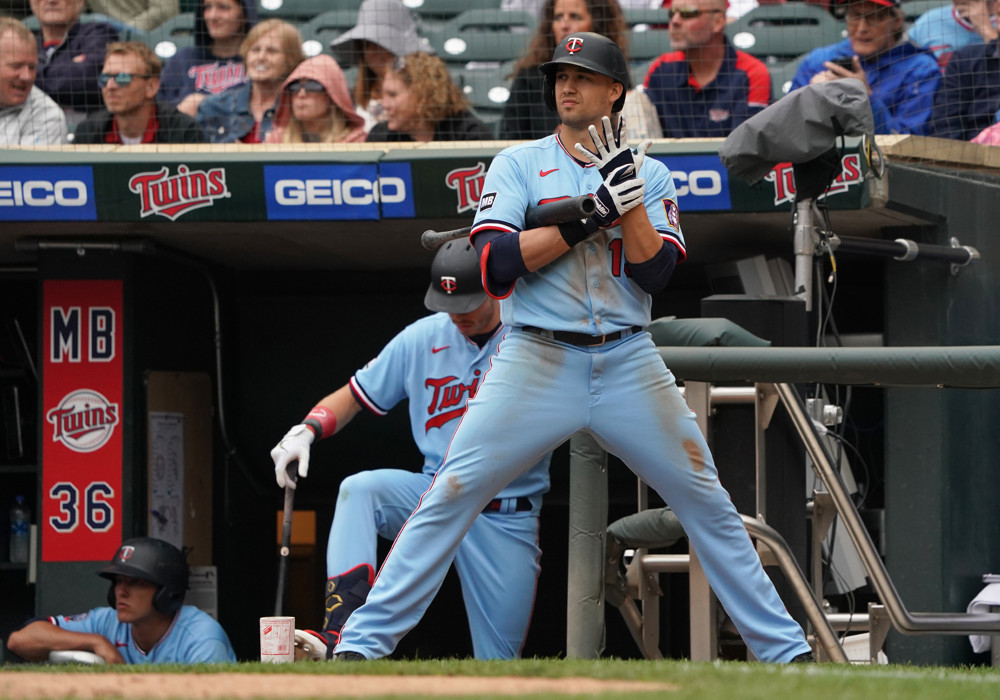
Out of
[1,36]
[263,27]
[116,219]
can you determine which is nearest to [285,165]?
[116,219]

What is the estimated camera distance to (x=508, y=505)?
434 cm

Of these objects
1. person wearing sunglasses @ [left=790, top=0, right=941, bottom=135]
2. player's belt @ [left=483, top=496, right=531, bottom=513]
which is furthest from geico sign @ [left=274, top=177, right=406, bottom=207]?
person wearing sunglasses @ [left=790, top=0, right=941, bottom=135]

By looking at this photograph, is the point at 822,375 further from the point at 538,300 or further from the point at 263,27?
the point at 263,27

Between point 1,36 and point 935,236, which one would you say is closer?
point 935,236

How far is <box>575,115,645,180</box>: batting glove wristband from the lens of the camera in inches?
122

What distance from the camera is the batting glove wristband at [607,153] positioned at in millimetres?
3088

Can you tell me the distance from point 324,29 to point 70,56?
4.61ft

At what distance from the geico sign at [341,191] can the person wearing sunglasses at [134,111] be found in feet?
3.03

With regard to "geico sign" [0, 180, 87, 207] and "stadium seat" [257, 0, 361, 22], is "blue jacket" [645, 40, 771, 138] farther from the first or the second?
"geico sign" [0, 180, 87, 207]

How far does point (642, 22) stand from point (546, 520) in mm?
2644

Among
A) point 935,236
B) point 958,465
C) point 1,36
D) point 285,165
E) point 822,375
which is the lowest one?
point 958,465

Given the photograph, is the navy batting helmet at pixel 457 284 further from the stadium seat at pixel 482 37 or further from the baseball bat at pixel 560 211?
the stadium seat at pixel 482 37

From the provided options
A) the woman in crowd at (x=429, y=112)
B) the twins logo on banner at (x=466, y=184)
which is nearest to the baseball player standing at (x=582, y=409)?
the twins logo on banner at (x=466, y=184)

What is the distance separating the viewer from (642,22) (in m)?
7.01
